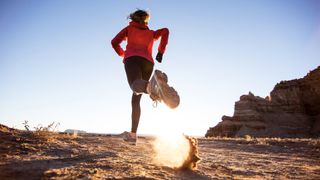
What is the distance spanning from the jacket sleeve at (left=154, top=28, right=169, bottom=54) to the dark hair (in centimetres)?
34

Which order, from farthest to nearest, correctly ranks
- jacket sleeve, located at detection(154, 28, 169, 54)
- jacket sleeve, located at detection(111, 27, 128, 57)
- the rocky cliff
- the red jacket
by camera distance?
the rocky cliff
jacket sleeve, located at detection(111, 27, 128, 57)
jacket sleeve, located at detection(154, 28, 169, 54)
the red jacket

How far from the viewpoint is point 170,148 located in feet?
12.5

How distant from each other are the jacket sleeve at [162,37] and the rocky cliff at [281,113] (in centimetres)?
3376

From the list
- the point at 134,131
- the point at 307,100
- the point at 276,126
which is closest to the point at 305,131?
the point at 276,126

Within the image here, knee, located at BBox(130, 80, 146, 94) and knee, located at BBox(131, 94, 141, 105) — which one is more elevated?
knee, located at BBox(130, 80, 146, 94)

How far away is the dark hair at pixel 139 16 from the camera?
580 centimetres

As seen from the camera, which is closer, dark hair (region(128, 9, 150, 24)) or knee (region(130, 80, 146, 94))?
knee (region(130, 80, 146, 94))

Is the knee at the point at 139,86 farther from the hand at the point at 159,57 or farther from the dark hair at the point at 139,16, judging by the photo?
the dark hair at the point at 139,16

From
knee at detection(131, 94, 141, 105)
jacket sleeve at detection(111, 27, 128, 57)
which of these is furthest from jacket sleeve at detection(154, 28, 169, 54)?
knee at detection(131, 94, 141, 105)

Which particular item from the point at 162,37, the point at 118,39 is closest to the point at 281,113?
the point at 162,37

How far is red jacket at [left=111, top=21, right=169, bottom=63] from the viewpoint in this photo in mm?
5602

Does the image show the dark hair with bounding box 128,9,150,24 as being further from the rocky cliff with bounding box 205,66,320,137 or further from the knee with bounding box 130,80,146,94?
the rocky cliff with bounding box 205,66,320,137

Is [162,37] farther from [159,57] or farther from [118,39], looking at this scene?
[118,39]

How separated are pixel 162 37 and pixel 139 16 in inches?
24.4
